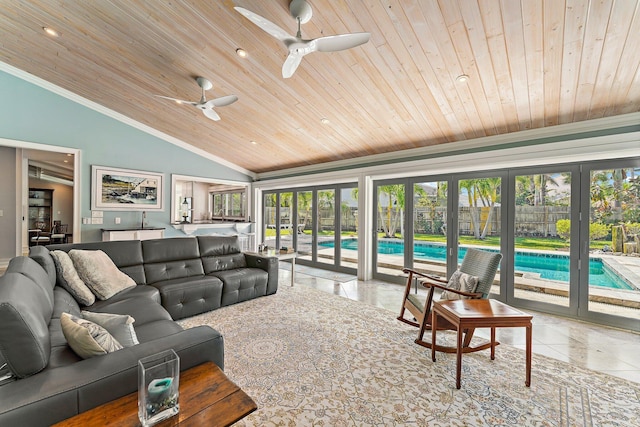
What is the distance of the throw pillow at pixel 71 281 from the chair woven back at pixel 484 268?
3818mm

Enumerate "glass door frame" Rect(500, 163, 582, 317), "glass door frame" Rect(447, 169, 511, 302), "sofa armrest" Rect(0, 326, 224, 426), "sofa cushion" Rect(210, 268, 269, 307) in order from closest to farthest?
"sofa armrest" Rect(0, 326, 224, 426), "glass door frame" Rect(500, 163, 582, 317), "sofa cushion" Rect(210, 268, 269, 307), "glass door frame" Rect(447, 169, 511, 302)

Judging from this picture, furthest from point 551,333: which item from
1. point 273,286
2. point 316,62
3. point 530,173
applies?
point 316,62

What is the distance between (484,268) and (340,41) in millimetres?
2547

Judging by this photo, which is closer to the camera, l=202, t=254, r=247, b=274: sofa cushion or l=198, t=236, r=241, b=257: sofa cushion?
l=202, t=254, r=247, b=274: sofa cushion

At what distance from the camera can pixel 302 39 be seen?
211 centimetres

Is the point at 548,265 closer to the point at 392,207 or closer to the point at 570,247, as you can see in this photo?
the point at 570,247

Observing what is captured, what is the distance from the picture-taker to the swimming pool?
3.29 meters

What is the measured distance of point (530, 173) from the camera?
146 inches

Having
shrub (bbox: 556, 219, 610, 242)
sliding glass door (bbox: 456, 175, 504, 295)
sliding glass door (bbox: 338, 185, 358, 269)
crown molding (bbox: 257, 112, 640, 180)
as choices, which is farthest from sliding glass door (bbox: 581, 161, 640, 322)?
sliding glass door (bbox: 338, 185, 358, 269)

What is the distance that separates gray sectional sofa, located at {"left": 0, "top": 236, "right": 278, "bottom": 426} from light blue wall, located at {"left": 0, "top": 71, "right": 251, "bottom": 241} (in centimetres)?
246

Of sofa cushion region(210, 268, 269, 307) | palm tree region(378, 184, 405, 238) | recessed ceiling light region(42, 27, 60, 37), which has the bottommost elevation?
sofa cushion region(210, 268, 269, 307)

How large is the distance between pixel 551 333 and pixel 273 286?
3517 mm

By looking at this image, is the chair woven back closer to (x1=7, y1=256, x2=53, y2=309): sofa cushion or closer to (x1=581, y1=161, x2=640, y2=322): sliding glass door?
(x1=581, y1=161, x2=640, y2=322): sliding glass door

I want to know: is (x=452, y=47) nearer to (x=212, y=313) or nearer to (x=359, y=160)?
(x=359, y=160)
